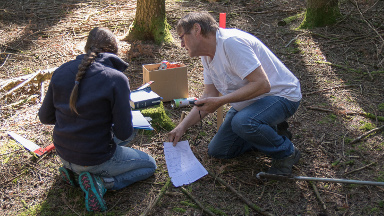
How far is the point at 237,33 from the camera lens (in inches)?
115

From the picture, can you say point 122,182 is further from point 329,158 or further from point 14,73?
point 14,73

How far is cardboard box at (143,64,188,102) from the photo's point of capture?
4258 millimetres

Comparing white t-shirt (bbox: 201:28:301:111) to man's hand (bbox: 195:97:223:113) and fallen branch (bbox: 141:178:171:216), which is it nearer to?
man's hand (bbox: 195:97:223:113)

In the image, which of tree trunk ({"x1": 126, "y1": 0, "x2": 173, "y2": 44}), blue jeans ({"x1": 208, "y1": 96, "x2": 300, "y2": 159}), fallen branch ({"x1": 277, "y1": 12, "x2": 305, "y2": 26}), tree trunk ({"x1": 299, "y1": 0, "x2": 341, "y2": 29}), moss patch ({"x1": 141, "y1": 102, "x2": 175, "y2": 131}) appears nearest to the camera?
blue jeans ({"x1": 208, "y1": 96, "x2": 300, "y2": 159})

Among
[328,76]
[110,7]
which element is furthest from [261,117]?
[110,7]

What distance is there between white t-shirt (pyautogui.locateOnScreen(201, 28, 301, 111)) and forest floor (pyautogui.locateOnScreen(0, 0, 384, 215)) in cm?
66

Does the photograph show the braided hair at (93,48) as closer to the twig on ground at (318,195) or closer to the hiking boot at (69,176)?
the hiking boot at (69,176)

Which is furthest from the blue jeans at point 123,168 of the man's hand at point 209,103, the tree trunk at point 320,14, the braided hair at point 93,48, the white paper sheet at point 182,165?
the tree trunk at point 320,14

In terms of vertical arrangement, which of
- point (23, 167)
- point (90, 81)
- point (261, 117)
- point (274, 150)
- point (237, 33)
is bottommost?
point (23, 167)

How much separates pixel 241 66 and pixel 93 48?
109 cm

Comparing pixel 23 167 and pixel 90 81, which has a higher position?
pixel 90 81

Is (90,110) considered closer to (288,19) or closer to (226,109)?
(226,109)

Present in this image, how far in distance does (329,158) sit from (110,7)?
18.9 feet

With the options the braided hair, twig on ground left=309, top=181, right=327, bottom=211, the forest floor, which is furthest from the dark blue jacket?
twig on ground left=309, top=181, right=327, bottom=211
